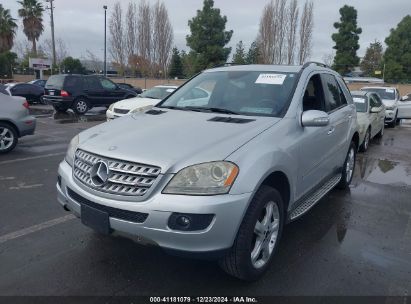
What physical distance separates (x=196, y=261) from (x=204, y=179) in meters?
1.09

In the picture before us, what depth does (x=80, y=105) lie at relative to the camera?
1669 centimetres

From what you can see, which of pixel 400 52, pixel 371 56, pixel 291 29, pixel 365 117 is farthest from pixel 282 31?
pixel 365 117

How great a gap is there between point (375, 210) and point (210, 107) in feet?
8.81

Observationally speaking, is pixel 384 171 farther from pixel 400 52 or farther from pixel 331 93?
pixel 400 52

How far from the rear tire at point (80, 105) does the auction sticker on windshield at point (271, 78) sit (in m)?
13.8

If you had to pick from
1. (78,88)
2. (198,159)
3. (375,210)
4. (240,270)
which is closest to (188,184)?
(198,159)

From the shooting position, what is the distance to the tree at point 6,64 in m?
46.3

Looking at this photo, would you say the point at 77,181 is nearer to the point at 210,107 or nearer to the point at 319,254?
the point at 210,107

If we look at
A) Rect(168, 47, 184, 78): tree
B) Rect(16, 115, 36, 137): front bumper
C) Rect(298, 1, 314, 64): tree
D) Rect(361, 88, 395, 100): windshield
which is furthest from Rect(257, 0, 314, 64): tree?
Rect(16, 115, 36, 137): front bumper

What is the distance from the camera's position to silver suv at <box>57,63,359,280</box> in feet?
8.90

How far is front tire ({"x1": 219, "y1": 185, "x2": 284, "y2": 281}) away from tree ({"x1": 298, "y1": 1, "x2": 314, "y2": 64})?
127 feet

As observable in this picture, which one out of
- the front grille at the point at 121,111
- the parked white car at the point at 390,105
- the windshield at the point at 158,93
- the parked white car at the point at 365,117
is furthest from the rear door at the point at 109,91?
the parked white car at the point at 365,117

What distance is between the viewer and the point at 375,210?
16.6ft

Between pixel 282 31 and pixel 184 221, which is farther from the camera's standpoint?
pixel 282 31
